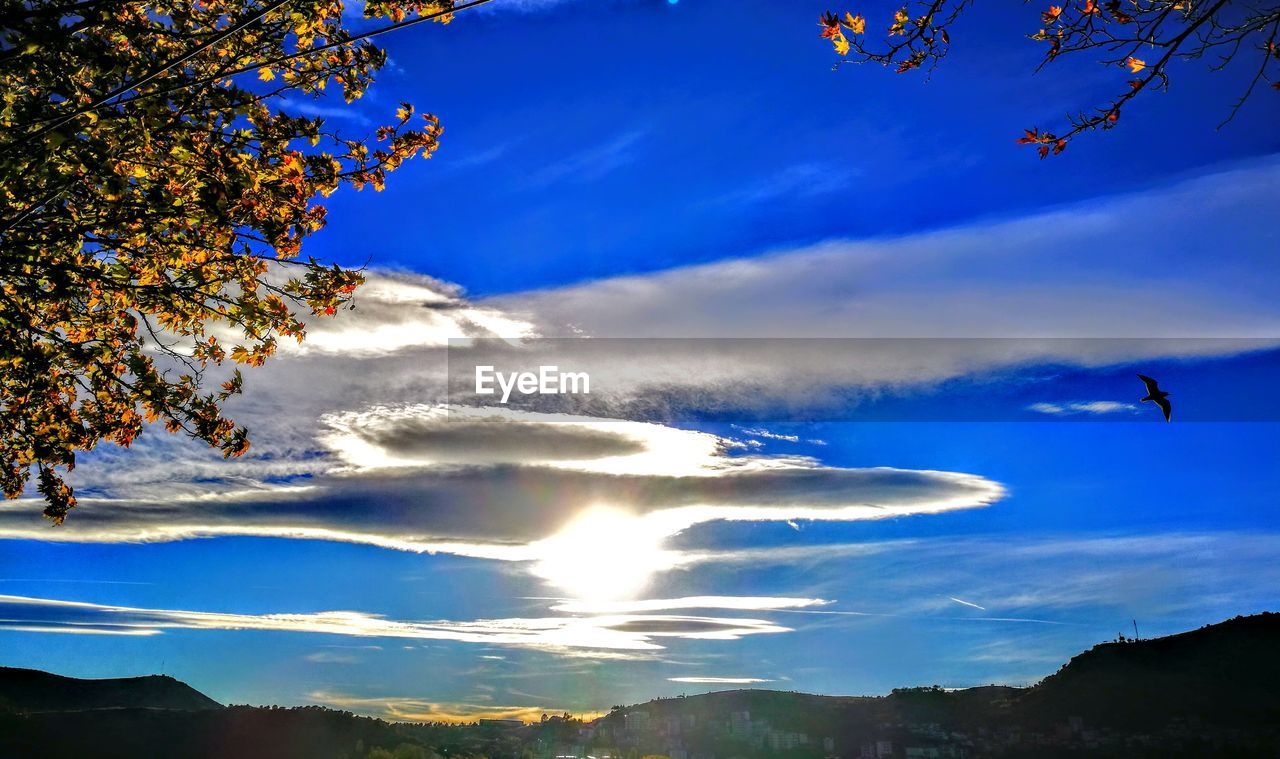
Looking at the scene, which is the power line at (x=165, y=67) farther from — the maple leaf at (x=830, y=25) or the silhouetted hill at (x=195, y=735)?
the silhouetted hill at (x=195, y=735)

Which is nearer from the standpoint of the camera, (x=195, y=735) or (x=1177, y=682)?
(x=195, y=735)

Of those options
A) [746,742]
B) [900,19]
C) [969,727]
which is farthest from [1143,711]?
[900,19]

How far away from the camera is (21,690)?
69.8 m

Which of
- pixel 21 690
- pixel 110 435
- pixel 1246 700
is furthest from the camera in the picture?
pixel 1246 700

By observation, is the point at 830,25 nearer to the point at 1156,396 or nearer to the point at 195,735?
the point at 1156,396

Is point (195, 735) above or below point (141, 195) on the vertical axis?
below

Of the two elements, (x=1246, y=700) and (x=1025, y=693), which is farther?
(x=1025, y=693)

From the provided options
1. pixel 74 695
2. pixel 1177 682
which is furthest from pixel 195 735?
pixel 1177 682

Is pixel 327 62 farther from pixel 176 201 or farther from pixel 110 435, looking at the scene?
pixel 110 435

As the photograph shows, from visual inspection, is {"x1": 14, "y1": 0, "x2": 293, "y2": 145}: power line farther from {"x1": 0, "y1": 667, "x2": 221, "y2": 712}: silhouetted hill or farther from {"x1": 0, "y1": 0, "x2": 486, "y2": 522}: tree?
{"x1": 0, "y1": 667, "x2": 221, "y2": 712}: silhouetted hill

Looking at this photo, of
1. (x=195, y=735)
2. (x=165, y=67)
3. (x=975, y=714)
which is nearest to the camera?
(x=165, y=67)

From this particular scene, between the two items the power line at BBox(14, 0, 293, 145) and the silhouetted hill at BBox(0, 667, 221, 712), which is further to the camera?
the silhouetted hill at BBox(0, 667, 221, 712)

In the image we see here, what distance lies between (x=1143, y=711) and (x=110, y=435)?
306 ft

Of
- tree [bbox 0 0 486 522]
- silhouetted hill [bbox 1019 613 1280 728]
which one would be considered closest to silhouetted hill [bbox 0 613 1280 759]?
silhouetted hill [bbox 1019 613 1280 728]
